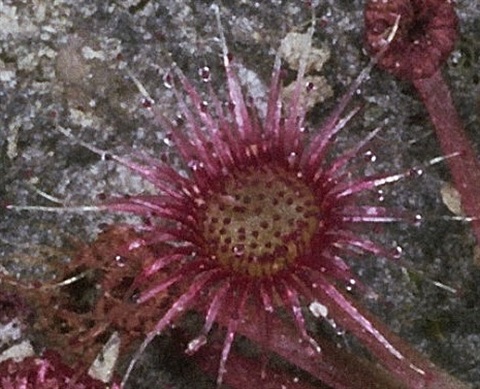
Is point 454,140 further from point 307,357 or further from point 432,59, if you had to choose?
point 307,357

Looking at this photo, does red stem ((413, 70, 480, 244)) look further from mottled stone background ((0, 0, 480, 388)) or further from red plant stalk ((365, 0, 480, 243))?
mottled stone background ((0, 0, 480, 388))

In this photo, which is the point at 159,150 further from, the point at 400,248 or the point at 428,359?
the point at 428,359

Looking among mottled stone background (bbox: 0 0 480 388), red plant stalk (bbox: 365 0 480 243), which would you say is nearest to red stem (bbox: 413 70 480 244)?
red plant stalk (bbox: 365 0 480 243)

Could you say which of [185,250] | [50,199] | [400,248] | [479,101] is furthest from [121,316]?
[479,101]

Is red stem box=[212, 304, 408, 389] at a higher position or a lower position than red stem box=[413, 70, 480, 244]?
lower

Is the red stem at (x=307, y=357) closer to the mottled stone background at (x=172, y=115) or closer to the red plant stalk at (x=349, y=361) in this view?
Result: the red plant stalk at (x=349, y=361)

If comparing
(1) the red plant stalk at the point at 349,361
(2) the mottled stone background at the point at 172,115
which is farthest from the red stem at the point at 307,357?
(2) the mottled stone background at the point at 172,115
